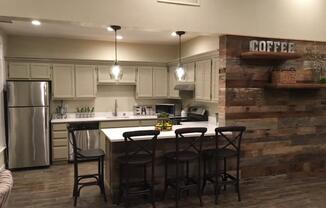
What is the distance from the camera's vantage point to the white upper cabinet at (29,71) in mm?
5602

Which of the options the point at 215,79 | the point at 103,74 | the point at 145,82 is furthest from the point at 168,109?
the point at 215,79

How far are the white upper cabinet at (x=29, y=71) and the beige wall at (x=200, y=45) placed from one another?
3135mm

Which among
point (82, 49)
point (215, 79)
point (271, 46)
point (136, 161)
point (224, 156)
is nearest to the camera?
point (136, 161)

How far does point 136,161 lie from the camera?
3.34 meters

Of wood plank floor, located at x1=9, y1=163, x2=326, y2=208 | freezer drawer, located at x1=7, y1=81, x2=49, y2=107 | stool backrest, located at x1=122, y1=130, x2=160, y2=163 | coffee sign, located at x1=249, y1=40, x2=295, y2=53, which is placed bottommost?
wood plank floor, located at x1=9, y1=163, x2=326, y2=208

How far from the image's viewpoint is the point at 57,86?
595 cm

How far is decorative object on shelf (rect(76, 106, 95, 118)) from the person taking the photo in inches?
250

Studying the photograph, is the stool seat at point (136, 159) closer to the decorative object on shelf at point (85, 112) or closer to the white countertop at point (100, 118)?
the white countertop at point (100, 118)

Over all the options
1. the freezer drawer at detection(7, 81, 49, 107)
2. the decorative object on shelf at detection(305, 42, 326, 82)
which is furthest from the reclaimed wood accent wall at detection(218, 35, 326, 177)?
the freezer drawer at detection(7, 81, 49, 107)

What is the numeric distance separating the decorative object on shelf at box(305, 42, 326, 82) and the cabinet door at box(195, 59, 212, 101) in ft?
5.55

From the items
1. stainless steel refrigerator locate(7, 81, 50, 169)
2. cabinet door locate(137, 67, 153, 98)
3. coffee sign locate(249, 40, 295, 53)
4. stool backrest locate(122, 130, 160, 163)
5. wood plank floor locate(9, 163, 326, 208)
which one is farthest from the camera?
cabinet door locate(137, 67, 153, 98)

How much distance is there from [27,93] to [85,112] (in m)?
1.53

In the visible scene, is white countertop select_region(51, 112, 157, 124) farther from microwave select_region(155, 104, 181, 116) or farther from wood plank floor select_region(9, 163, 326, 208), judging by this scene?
wood plank floor select_region(9, 163, 326, 208)

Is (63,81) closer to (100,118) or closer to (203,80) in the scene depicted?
(100,118)
